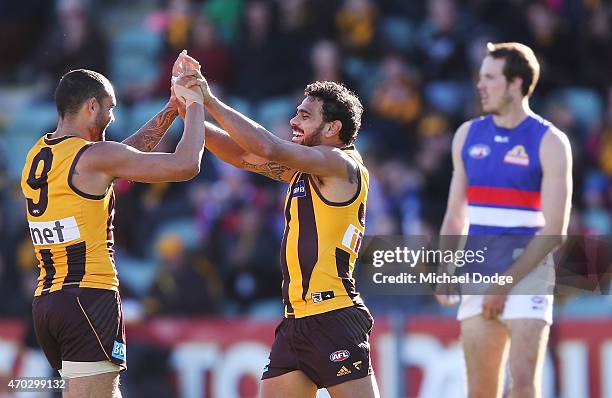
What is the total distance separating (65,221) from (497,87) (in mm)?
3315

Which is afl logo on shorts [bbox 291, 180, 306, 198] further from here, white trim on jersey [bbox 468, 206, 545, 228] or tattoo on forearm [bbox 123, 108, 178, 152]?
white trim on jersey [bbox 468, 206, 545, 228]

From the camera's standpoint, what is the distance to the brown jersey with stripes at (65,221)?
21.8 feet

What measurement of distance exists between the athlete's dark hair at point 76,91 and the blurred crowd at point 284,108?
5.90 metres

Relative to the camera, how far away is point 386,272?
29.8 ft

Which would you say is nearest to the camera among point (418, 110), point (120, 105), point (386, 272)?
point (386, 272)

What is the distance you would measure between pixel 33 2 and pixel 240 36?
3940 millimetres

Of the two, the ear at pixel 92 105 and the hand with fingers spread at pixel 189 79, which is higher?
the hand with fingers spread at pixel 189 79

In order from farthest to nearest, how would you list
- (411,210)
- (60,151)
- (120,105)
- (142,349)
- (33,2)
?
(33,2)
(120,105)
(411,210)
(142,349)
(60,151)

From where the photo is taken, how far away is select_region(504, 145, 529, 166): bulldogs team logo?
799 cm

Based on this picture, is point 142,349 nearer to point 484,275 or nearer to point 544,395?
point 544,395

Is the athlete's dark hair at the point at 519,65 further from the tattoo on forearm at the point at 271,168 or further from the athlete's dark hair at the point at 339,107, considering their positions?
the tattoo on forearm at the point at 271,168

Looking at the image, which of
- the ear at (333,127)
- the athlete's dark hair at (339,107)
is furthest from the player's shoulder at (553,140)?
the ear at (333,127)

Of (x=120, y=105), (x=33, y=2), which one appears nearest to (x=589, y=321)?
(x=120, y=105)

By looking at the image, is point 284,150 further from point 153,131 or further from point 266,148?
point 153,131
